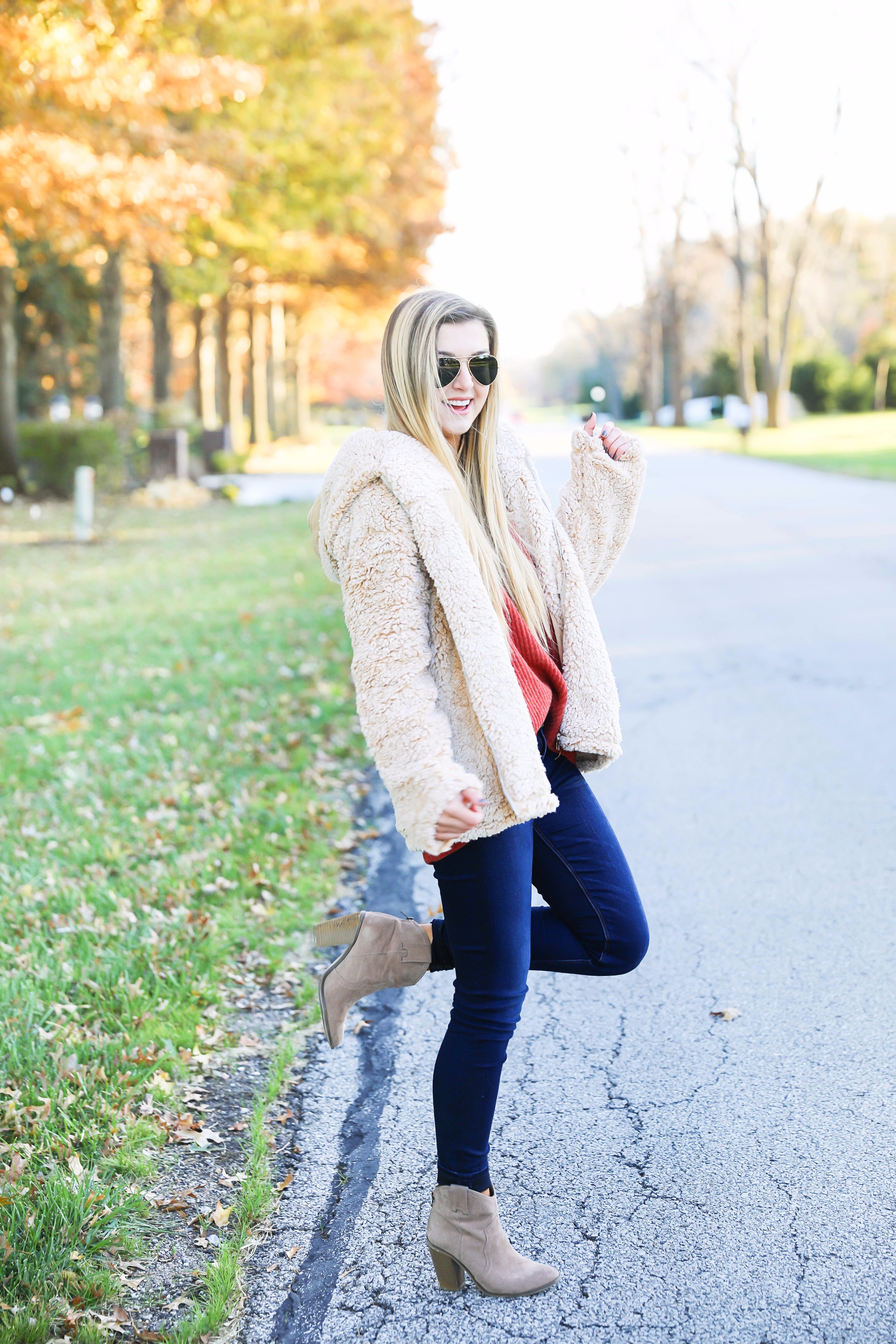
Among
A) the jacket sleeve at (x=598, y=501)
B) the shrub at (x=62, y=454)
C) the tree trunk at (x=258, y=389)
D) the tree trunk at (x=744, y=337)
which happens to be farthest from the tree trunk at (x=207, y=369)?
the jacket sleeve at (x=598, y=501)

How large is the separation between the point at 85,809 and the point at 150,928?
4.73ft

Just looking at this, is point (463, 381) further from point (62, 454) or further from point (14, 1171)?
point (62, 454)

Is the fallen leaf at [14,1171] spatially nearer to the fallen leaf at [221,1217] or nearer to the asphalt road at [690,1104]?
the fallen leaf at [221,1217]

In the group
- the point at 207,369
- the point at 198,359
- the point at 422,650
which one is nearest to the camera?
the point at 422,650

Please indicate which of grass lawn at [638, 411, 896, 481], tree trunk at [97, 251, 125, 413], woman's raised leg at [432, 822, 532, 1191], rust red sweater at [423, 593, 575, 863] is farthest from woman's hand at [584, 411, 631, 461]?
tree trunk at [97, 251, 125, 413]

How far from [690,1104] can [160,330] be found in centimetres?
2598

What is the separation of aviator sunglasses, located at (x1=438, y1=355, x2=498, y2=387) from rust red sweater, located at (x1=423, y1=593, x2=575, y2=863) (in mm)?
479

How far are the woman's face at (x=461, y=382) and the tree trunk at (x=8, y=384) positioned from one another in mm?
20081

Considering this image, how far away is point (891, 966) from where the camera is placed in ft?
12.5

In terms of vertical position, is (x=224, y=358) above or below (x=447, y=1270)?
above

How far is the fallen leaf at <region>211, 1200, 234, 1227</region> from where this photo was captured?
2.80 metres

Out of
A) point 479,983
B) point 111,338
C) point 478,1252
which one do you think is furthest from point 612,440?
point 111,338

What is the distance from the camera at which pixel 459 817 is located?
2.31 m

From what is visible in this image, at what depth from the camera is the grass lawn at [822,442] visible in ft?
75.3
